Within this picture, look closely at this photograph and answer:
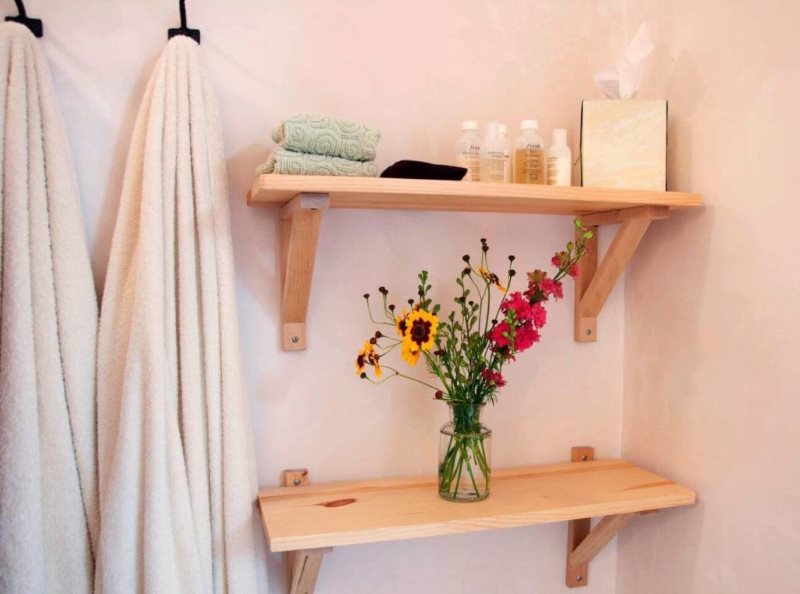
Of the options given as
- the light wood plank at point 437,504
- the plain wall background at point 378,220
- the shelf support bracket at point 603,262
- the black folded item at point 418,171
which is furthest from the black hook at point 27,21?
the shelf support bracket at point 603,262

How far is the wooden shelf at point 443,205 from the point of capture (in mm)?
897

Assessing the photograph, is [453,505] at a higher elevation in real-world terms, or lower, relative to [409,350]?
lower

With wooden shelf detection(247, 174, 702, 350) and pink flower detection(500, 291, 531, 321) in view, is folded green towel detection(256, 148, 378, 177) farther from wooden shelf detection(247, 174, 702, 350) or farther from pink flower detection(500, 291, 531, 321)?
pink flower detection(500, 291, 531, 321)

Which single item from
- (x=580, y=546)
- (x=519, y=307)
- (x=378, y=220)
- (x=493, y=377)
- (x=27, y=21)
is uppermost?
(x=27, y=21)

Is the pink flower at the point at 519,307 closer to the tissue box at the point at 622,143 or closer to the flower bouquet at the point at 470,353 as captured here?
the flower bouquet at the point at 470,353

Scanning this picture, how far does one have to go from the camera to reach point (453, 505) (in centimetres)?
102

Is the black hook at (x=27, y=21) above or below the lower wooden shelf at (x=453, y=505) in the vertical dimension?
above

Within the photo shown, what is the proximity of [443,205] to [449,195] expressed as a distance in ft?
0.46

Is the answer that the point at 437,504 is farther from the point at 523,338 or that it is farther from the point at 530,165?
the point at 530,165

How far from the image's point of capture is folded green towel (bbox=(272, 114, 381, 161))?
2.91 ft

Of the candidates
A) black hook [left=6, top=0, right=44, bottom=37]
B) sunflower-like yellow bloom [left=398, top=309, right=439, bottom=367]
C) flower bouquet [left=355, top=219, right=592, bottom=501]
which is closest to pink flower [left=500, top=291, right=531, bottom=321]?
flower bouquet [left=355, top=219, right=592, bottom=501]

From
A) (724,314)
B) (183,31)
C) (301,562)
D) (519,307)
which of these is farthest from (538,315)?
(183,31)

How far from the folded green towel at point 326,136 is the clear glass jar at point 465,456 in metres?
0.42

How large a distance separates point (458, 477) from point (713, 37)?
0.81 m
